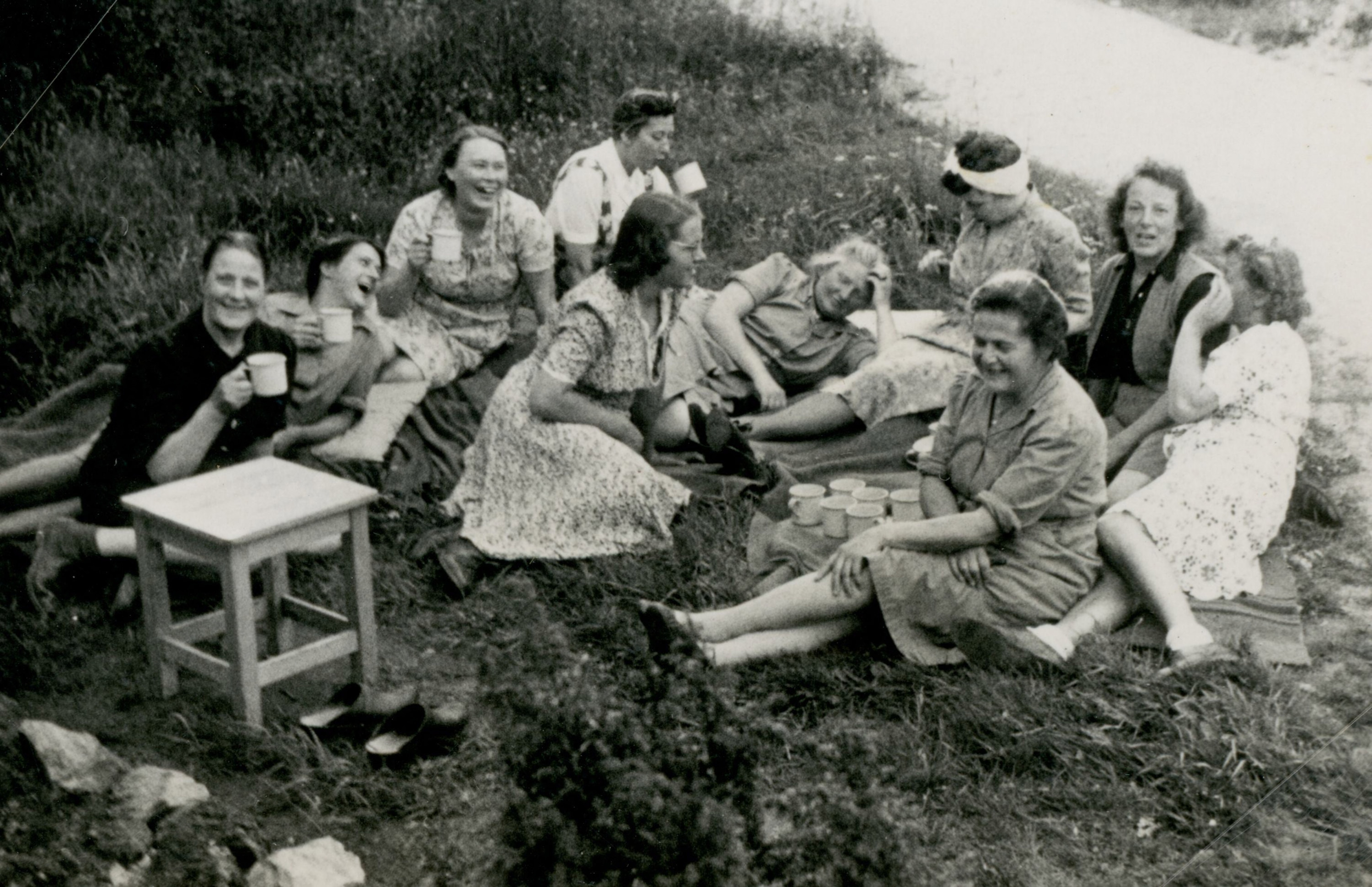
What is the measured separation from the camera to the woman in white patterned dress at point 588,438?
532 centimetres

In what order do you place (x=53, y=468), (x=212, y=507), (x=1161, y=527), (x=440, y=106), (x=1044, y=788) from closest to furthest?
1. (x=1044, y=788)
2. (x=212, y=507)
3. (x=1161, y=527)
4. (x=53, y=468)
5. (x=440, y=106)

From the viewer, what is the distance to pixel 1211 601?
4879mm

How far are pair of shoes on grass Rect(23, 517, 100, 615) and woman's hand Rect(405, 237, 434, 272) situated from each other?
6.30ft

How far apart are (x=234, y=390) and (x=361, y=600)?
855mm

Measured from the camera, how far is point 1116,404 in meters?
5.93

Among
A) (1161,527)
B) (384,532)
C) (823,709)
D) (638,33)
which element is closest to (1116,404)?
(1161,527)

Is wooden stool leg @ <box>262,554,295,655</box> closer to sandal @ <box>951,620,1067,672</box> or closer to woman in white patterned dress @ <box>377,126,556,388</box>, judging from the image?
woman in white patterned dress @ <box>377,126,556,388</box>

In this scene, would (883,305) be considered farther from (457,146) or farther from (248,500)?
(248,500)

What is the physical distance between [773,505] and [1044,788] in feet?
6.56

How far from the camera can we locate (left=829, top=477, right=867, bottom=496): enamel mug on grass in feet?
17.9

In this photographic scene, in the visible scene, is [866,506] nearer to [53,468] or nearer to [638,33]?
[53,468]

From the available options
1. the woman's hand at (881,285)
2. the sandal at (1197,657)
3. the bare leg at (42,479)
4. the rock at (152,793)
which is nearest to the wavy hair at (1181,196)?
the woman's hand at (881,285)

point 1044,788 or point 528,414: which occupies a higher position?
point 528,414

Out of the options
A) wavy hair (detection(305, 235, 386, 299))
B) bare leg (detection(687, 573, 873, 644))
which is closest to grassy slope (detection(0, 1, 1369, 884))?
bare leg (detection(687, 573, 873, 644))
